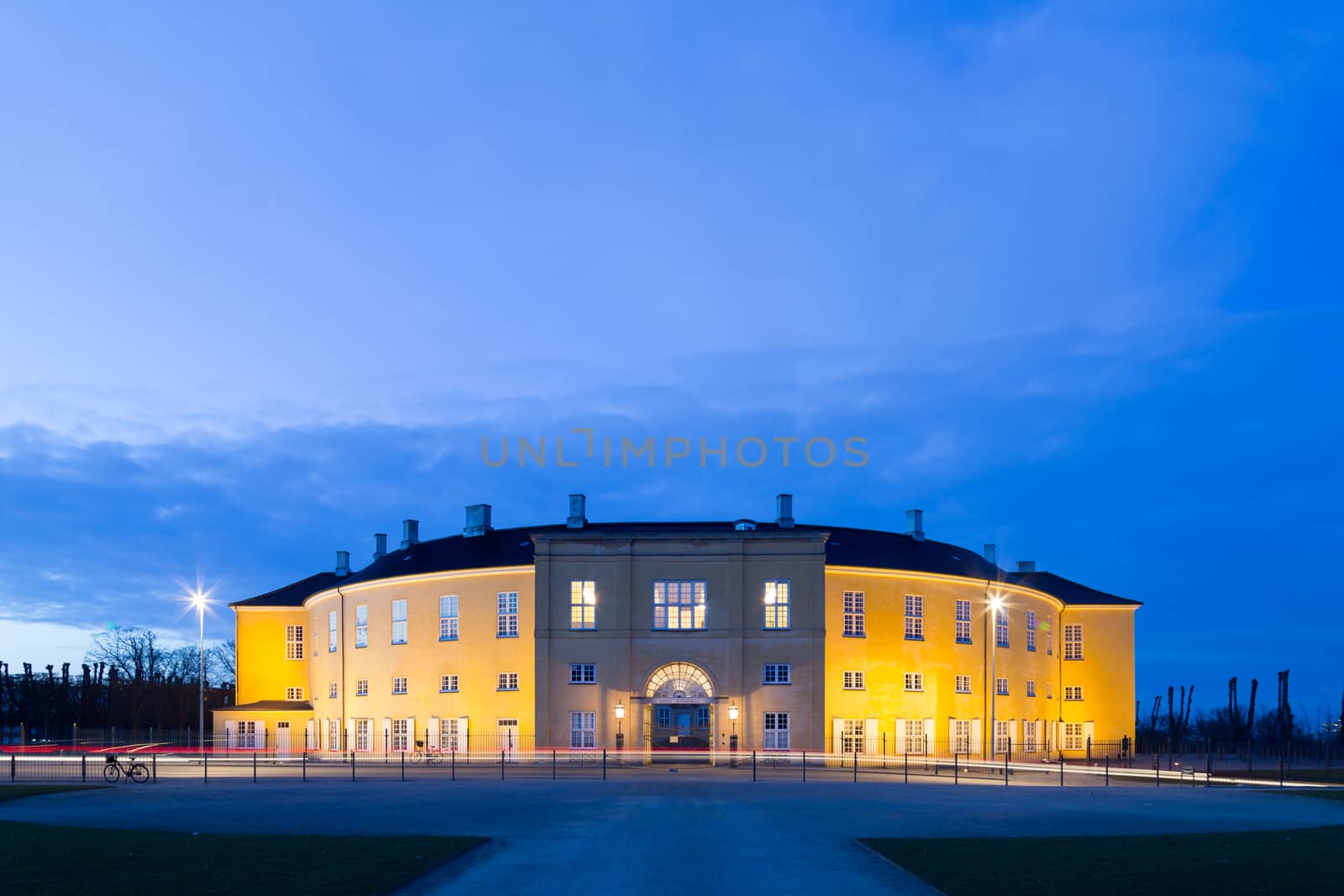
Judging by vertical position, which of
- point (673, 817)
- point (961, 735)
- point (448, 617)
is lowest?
point (961, 735)

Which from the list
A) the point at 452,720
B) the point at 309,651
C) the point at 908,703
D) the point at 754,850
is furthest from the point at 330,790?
the point at 309,651

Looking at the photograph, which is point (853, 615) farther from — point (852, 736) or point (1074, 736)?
point (1074, 736)

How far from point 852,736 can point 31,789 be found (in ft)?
114

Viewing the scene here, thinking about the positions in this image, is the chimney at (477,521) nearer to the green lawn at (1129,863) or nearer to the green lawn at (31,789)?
the green lawn at (31,789)

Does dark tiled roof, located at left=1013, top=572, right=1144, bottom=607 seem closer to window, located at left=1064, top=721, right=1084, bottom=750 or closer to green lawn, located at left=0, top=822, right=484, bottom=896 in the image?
window, located at left=1064, top=721, right=1084, bottom=750

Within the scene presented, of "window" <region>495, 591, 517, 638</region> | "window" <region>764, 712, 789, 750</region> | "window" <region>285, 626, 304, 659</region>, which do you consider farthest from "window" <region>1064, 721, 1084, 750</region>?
"window" <region>285, 626, 304, 659</region>

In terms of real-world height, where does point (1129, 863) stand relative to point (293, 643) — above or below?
above

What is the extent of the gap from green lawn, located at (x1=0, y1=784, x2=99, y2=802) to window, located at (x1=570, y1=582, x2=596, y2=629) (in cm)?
2350

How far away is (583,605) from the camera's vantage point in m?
59.3

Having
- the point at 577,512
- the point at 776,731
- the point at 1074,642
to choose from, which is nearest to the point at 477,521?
the point at 577,512

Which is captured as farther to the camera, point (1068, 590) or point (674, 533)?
point (1068, 590)

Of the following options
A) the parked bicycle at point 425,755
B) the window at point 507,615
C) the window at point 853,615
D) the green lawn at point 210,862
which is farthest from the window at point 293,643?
the green lawn at point 210,862

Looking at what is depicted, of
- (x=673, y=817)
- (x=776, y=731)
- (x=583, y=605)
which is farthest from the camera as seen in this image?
(x=583, y=605)

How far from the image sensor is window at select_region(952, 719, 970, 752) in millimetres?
62209
